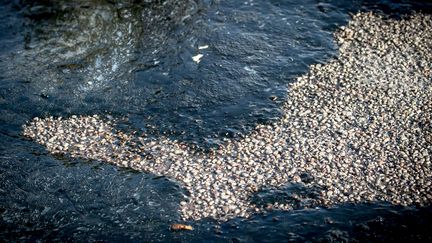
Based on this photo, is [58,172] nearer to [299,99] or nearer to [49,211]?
[49,211]

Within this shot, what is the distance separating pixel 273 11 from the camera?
8070mm

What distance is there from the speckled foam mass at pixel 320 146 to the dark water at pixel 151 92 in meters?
0.18

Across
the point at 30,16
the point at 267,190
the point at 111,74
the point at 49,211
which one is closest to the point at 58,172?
the point at 49,211

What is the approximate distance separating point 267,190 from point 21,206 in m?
2.70

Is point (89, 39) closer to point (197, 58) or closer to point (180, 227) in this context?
point (197, 58)

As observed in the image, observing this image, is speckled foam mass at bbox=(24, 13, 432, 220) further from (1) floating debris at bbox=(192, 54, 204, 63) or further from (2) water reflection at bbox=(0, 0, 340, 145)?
(1) floating debris at bbox=(192, 54, 204, 63)

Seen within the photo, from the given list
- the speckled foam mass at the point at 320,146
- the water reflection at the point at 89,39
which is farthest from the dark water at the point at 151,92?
the speckled foam mass at the point at 320,146

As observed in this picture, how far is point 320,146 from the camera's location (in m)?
5.81

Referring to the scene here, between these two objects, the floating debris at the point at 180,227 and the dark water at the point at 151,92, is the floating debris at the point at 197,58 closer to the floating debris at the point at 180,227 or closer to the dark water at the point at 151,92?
the dark water at the point at 151,92

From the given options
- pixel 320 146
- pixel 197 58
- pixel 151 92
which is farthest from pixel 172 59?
pixel 320 146

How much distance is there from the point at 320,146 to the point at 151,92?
8.00ft

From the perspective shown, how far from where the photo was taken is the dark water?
Answer: 16.5 feet

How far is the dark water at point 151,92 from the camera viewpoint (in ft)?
16.5

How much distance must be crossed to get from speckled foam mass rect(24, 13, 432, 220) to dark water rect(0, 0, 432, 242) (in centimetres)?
18
